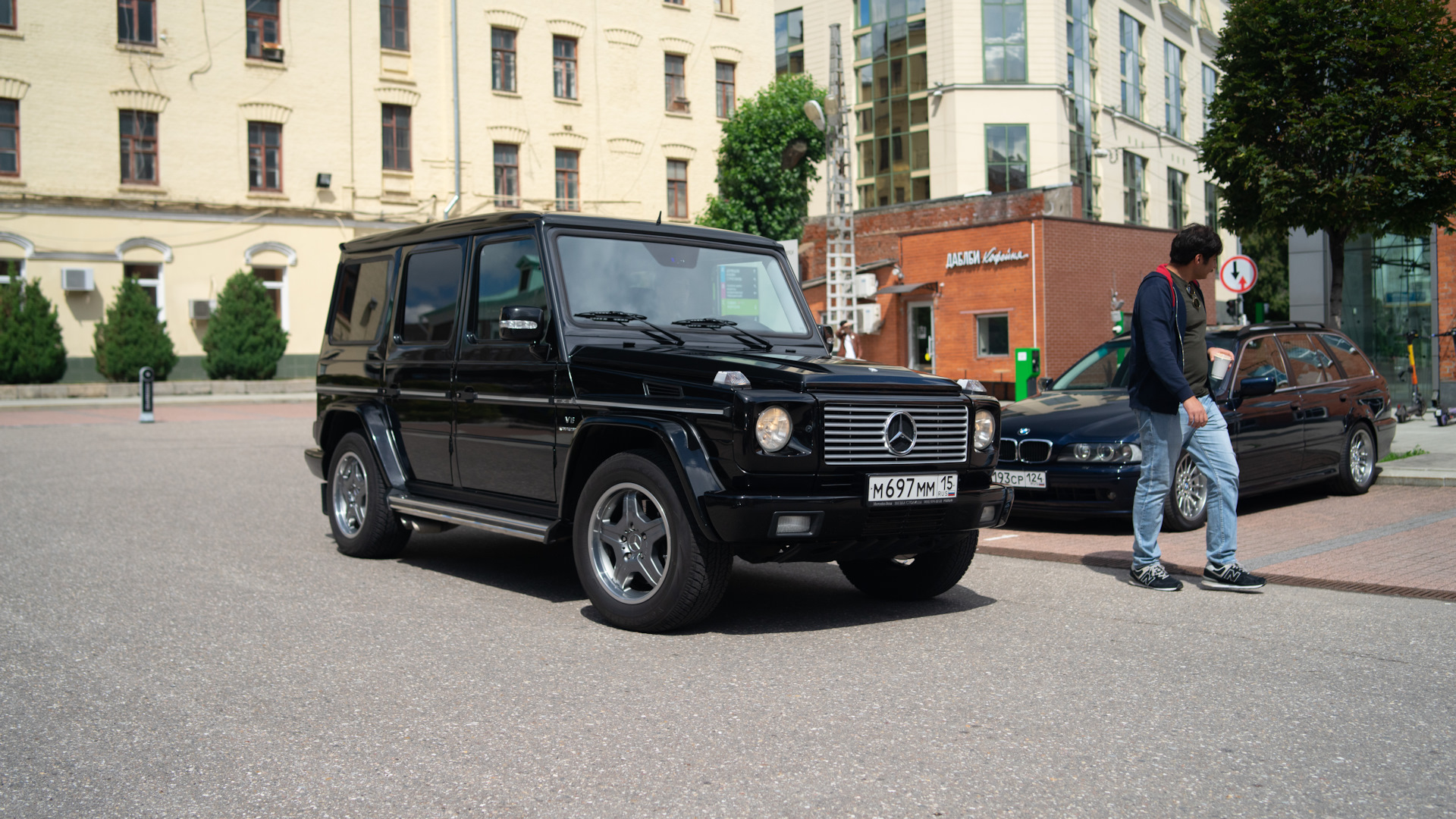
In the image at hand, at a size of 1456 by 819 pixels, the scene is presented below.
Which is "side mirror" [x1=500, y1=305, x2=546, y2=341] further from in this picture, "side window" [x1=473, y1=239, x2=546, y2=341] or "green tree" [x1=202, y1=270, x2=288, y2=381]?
"green tree" [x1=202, y1=270, x2=288, y2=381]

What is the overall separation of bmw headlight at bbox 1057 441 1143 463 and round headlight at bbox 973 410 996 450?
3.10 m

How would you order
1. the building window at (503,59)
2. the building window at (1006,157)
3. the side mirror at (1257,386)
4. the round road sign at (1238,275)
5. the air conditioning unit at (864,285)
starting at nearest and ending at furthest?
the side mirror at (1257,386) → the round road sign at (1238,275) → the air conditioning unit at (864,285) → the building window at (503,59) → the building window at (1006,157)

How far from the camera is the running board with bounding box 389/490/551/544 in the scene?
6.12 meters

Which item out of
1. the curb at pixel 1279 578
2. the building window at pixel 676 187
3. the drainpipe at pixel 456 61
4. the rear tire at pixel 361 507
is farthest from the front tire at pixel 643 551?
the building window at pixel 676 187

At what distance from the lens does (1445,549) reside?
25.4ft

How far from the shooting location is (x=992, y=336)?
33.3 meters

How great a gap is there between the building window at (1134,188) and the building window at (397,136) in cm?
3075

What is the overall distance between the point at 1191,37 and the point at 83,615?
207 feet

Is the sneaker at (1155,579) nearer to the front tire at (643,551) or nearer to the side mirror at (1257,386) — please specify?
the side mirror at (1257,386)

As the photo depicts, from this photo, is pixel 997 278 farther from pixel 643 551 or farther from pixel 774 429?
pixel 774 429

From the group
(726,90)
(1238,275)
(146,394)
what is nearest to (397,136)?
(726,90)

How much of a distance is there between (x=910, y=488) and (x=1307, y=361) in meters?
6.39

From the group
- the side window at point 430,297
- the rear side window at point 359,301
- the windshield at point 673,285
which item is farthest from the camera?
the rear side window at point 359,301

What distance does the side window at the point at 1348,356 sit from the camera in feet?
35.4
